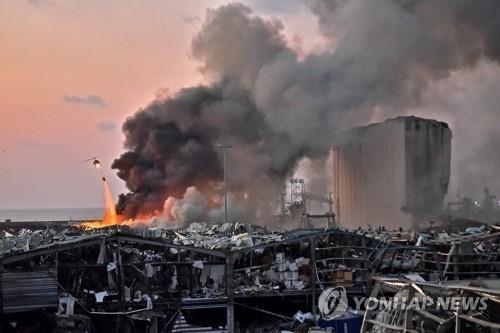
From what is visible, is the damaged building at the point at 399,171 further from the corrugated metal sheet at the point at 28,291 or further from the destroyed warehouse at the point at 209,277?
the corrugated metal sheet at the point at 28,291

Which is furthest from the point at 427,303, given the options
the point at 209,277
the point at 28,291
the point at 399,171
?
the point at 399,171

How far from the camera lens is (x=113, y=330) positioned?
17.9m

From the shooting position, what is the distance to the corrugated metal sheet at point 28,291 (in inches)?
661

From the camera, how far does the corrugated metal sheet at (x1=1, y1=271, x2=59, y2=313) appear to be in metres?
16.8

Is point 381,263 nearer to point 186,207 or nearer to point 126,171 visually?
point 186,207

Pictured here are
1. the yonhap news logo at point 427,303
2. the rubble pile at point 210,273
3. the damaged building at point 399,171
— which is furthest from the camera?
the damaged building at point 399,171

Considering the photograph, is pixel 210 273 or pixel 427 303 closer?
pixel 427 303

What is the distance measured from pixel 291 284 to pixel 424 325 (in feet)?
34.2

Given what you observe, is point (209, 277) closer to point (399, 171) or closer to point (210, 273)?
point (210, 273)

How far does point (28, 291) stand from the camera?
17.1 meters

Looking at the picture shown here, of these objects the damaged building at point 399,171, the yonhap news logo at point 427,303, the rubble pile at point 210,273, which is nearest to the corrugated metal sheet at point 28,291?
the rubble pile at point 210,273

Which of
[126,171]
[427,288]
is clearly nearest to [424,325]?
[427,288]

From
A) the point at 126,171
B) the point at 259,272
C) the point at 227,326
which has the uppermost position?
the point at 126,171

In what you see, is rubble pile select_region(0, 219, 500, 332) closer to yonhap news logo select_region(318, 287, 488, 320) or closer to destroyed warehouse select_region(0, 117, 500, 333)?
destroyed warehouse select_region(0, 117, 500, 333)
